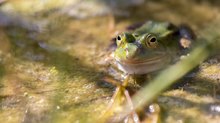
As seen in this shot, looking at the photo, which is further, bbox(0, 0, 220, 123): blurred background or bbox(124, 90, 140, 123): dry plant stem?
bbox(0, 0, 220, 123): blurred background

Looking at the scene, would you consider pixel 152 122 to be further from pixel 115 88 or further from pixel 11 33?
pixel 11 33

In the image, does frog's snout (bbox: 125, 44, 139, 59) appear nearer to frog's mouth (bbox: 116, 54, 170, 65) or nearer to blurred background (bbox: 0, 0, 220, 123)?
frog's mouth (bbox: 116, 54, 170, 65)

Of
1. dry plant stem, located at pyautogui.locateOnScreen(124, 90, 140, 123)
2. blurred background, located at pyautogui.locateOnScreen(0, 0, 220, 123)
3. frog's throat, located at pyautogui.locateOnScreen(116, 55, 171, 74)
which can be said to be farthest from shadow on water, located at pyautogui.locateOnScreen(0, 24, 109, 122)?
dry plant stem, located at pyautogui.locateOnScreen(124, 90, 140, 123)

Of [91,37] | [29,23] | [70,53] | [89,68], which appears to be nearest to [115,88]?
[89,68]

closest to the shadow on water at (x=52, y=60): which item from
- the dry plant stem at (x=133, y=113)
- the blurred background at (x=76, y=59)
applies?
the blurred background at (x=76, y=59)

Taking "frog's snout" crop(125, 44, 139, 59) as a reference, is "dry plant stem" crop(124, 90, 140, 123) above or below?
below

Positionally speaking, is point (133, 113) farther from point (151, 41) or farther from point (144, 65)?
point (151, 41)
